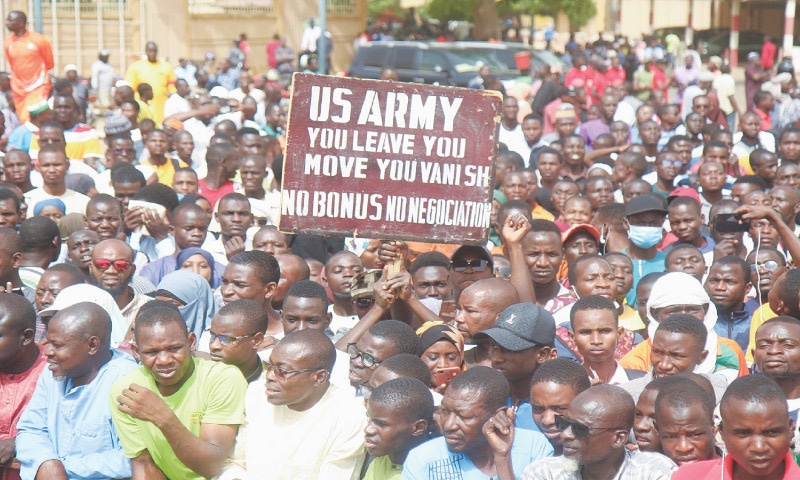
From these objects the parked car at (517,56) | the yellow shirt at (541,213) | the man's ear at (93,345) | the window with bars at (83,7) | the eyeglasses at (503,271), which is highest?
the window with bars at (83,7)

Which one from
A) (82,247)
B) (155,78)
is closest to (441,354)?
(82,247)

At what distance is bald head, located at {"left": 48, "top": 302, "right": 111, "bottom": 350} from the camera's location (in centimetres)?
511

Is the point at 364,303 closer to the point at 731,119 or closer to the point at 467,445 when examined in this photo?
the point at 467,445

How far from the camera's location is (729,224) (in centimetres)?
753

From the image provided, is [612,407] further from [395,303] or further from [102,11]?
[102,11]

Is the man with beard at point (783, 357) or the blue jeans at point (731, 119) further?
the blue jeans at point (731, 119)

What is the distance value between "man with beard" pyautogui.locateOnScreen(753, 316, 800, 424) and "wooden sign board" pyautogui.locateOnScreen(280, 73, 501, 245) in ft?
5.30

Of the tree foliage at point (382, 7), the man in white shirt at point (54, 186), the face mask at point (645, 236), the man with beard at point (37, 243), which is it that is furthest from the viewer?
the tree foliage at point (382, 7)

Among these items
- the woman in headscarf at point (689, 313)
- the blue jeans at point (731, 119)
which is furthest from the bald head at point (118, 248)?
the blue jeans at point (731, 119)

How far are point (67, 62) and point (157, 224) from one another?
58.7 feet

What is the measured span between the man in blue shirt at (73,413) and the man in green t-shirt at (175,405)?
163mm

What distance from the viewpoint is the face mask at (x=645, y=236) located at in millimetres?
8305

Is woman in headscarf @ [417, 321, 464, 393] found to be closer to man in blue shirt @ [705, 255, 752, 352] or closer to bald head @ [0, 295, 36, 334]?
bald head @ [0, 295, 36, 334]

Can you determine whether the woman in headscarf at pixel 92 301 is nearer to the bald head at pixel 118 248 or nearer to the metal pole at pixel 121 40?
the bald head at pixel 118 248
